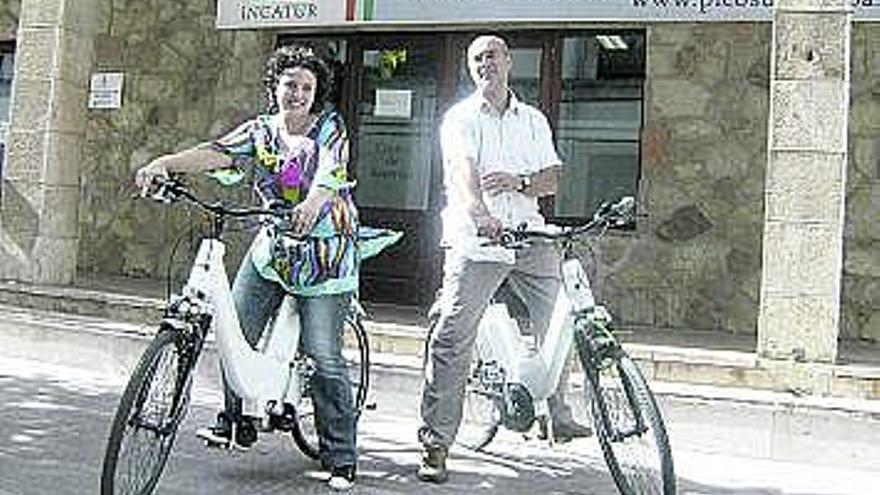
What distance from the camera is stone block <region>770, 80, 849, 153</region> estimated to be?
545cm

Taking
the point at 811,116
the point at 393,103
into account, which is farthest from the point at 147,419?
the point at 393,103

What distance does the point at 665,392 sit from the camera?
5457 mm

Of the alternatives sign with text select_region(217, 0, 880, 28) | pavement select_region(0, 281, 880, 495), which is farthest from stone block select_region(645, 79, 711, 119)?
pavement select_region(0, 281, 880, 495)

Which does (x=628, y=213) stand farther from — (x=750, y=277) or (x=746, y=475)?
(x=750, y=277)

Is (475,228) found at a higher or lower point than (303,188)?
lower

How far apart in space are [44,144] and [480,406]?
13.3 ft

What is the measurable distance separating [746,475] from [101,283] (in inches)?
215

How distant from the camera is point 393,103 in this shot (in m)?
9.24

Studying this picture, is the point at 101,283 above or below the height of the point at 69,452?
above

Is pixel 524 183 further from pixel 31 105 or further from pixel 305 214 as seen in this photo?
pixel 31 105

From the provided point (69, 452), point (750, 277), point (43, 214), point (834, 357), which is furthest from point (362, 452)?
point (750, 277)

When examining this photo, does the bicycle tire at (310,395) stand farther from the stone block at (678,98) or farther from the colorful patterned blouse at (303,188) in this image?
the stone block at (678,98)

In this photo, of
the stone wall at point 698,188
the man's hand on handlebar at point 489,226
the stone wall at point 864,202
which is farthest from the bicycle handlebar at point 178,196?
the stone wall at point 864,202

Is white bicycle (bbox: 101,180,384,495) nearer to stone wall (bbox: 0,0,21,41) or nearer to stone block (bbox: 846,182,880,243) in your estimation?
stone block (bbox: 846,182,880,243)
